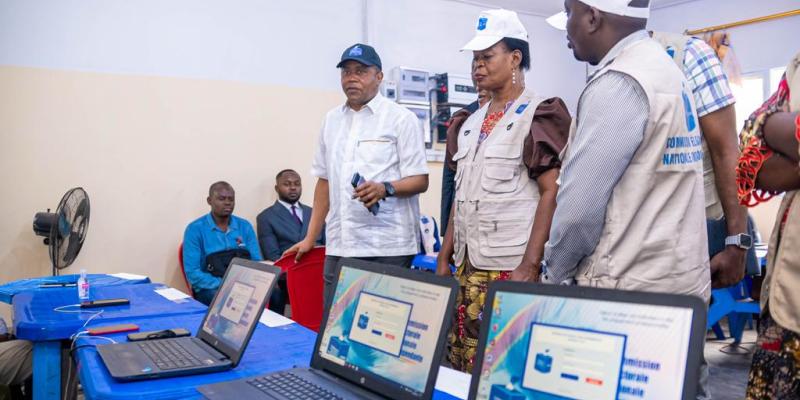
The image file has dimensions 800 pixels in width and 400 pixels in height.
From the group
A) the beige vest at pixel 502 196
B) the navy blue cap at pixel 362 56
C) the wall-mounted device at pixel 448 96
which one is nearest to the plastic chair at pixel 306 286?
the navy blue cap at pixel 362 56

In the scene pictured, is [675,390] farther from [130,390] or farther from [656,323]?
[130,390]

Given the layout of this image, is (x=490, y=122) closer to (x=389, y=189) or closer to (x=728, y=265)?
(x=389, y=189)

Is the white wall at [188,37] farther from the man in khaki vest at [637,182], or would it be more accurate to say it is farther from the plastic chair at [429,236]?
the man in khaki vest at [637,182]

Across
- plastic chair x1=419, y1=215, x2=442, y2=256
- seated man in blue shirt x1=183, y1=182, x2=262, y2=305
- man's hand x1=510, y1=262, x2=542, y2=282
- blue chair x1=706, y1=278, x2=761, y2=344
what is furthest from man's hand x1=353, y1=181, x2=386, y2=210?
blue chair x1=706, y1=278, x2=761, y2=344

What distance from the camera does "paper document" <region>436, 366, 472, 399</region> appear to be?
1.24 m

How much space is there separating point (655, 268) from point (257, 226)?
401 cm

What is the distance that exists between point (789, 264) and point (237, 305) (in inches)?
45.7

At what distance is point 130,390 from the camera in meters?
1.26

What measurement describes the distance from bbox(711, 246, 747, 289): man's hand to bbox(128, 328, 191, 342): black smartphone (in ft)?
4.51

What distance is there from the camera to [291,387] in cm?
122

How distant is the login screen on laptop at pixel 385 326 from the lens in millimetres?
1071

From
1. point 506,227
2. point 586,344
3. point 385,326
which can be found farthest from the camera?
point 506,227

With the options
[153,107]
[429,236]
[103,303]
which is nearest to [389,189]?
[103,303]

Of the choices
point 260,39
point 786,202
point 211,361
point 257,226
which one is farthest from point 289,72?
point 786,202
